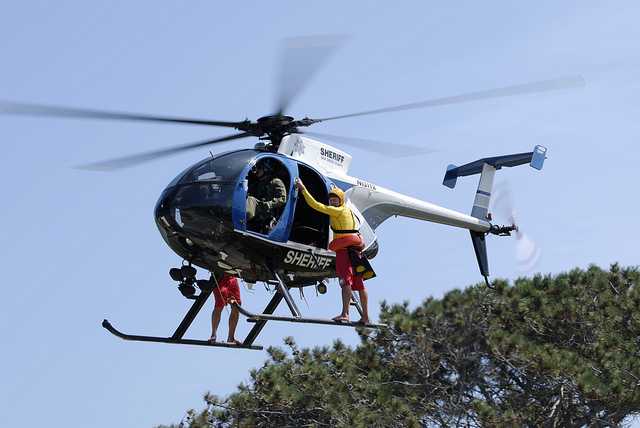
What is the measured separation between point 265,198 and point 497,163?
272 inches

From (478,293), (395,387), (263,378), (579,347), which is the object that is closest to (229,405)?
(263,378)

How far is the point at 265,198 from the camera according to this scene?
14953mm

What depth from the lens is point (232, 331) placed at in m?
15.6

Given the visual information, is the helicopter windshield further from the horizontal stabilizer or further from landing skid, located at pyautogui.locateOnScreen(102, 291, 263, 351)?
the horizontal stabilizer

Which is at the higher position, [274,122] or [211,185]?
[274,122]

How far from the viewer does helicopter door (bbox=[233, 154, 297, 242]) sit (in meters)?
14.4

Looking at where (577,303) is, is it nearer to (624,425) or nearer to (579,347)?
(579,347)

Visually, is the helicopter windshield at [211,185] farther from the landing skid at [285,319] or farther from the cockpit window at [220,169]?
the landing skid at [285,319]

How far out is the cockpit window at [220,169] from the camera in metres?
14.5

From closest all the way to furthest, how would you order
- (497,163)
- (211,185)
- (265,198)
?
(211,185) < (265,198) < (497,163)

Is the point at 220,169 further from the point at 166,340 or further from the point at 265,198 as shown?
the point at 166,340

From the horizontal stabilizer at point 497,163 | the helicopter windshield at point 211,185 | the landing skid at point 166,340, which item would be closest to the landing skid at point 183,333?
the landing skid at point 166,340

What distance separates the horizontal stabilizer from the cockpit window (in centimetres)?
680

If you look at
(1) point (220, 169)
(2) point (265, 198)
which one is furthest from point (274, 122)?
(1) point (220, 169)
